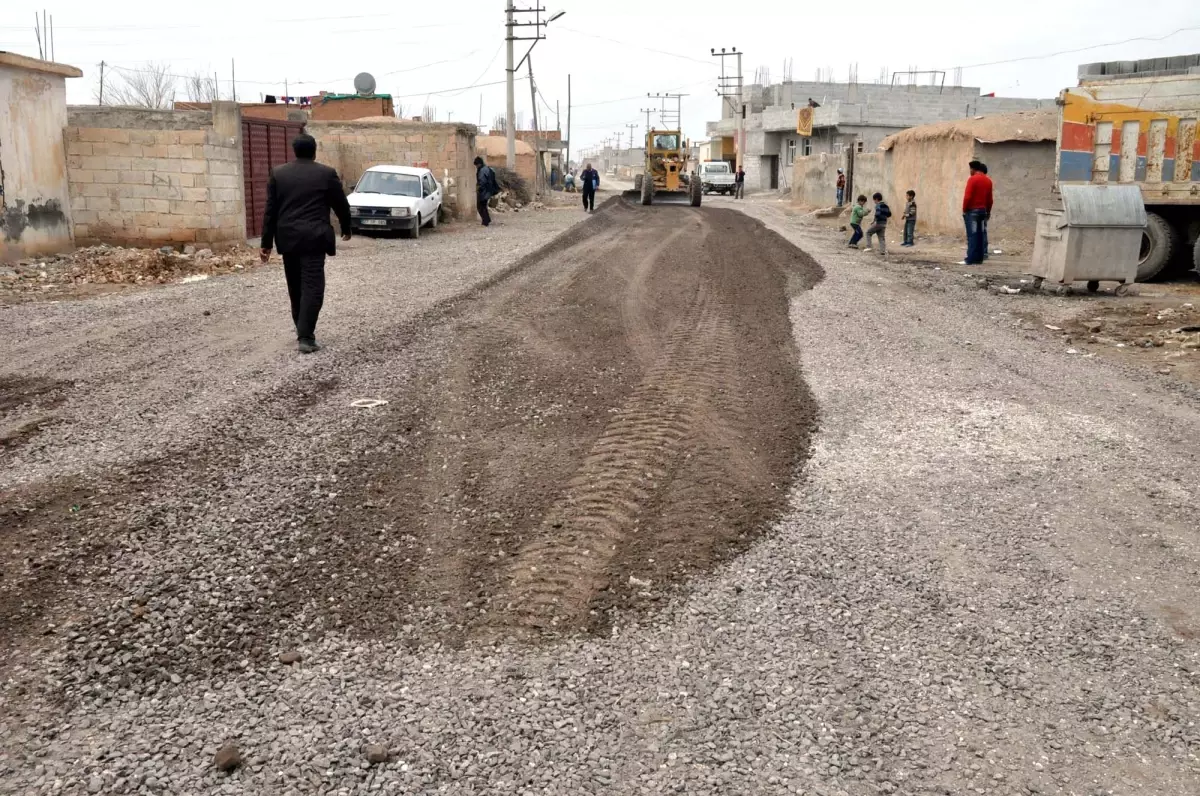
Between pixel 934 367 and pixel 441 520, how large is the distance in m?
5.19

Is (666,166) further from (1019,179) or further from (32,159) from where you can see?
Answer: (32,159)

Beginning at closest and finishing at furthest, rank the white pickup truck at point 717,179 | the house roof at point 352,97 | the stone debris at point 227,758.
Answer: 1. the stone debris at point 227,758
2. the house roof at point 352,97
3. the white pickup truck at point 717,179

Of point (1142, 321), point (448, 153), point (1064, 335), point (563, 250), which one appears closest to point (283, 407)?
point (1064, 335)

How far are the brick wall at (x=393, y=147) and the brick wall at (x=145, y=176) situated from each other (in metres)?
8.82

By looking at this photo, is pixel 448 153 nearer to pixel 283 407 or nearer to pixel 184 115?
pixel 184 115

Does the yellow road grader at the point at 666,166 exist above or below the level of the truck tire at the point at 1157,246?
above

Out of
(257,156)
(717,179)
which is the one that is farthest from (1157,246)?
(717,179)

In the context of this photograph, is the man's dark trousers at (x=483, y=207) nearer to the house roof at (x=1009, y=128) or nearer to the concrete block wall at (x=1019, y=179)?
the house roof at (x=1009, y=128)

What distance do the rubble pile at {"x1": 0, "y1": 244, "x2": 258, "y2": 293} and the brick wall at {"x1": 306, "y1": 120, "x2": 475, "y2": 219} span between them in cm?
1067

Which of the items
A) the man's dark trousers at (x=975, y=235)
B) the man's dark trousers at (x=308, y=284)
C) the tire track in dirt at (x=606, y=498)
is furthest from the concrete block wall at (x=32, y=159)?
the man's dark trousers at (x=975, y=235)

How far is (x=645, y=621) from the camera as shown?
3.77m

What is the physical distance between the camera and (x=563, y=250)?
17984mm

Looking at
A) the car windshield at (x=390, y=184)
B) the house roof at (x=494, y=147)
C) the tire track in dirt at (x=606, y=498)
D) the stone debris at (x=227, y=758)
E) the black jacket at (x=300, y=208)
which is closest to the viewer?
the stone debris at (x=227, y=758)

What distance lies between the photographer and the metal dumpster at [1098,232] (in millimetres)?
12461
